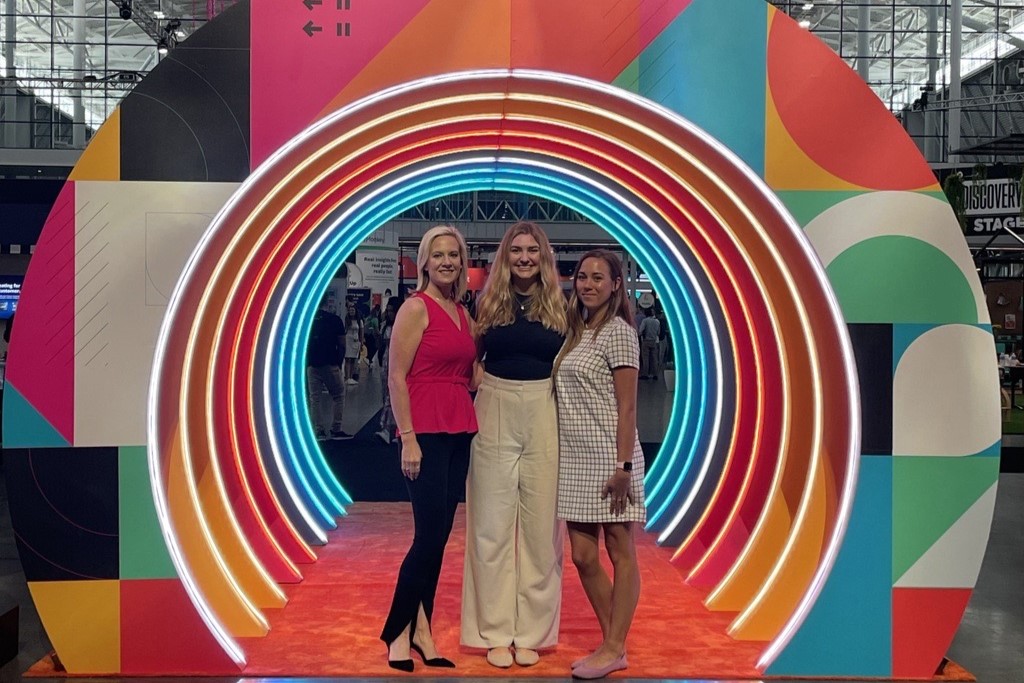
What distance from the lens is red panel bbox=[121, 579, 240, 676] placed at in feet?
14.4

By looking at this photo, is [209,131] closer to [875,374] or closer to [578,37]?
[578,37]

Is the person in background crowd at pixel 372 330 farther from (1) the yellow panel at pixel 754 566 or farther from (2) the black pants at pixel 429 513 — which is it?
(2) the black pants at pixel 429 513

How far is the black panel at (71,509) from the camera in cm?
436

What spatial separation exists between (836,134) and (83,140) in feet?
74.6

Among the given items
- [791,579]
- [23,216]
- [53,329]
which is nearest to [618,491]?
Answer: [791,579]

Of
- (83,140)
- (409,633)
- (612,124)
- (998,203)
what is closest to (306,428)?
(409,633)

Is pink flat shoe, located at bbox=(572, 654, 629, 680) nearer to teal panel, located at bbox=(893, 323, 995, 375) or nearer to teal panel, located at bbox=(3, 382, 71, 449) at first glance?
teal panel, located at bbox=(893, 323, 995, 375)

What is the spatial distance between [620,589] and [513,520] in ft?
1.75

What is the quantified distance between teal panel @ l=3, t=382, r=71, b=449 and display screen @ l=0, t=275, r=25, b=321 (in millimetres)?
11270

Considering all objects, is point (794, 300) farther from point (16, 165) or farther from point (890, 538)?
point (16, 165)

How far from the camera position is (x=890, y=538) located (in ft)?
14.5

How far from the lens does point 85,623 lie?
4383 mm

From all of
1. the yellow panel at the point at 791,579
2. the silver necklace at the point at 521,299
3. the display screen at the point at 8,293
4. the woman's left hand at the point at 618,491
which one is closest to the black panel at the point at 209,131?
the silver necklace at the point at 521,299

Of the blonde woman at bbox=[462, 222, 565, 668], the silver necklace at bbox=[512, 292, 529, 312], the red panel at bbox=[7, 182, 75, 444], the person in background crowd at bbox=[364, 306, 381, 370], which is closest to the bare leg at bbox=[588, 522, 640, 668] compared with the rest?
the blonde woman at bbox=[462, 222, 565, 668]
